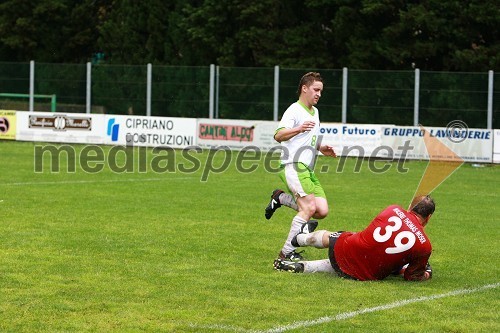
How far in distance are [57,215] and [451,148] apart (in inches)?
642

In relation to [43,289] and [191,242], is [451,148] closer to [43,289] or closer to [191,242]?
[191,242]

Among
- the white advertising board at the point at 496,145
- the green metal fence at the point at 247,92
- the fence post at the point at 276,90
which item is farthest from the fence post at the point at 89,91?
the white advertising board at the point at 496,145

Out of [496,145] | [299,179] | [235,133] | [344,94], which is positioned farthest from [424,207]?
[344,94]

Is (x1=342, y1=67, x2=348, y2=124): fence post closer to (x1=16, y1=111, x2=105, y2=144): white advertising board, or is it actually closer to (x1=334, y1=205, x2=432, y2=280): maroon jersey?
(x1=16, y1=111, x2=105, y2=144): white advertising board

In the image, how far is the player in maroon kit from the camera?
9547 mm

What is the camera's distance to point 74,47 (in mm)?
50656

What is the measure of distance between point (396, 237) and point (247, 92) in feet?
82.8

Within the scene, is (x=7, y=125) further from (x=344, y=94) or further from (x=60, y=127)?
(x=344, y=94)

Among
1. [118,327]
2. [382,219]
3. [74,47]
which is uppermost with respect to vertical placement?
[74,47]

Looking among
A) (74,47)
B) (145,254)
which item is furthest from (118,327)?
(74,47)

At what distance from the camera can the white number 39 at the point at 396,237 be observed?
951 cm

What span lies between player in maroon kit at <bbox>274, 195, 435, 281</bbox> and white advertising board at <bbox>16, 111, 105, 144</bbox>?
2405cm
